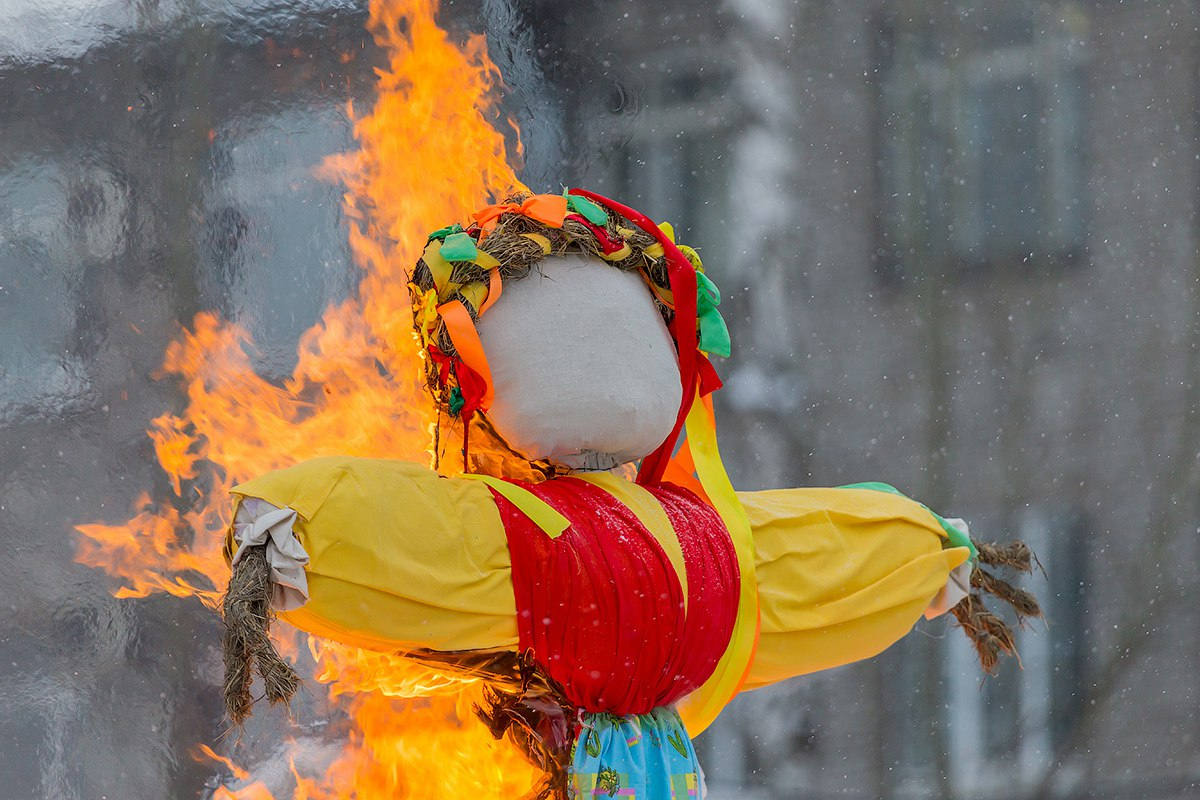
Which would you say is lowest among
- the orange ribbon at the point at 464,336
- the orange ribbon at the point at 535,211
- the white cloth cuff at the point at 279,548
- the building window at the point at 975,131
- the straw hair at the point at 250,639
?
the straw hair at the point at 250,639

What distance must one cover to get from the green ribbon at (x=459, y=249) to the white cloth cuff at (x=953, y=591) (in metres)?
0.57

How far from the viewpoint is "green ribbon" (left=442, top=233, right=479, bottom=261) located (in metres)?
1.11

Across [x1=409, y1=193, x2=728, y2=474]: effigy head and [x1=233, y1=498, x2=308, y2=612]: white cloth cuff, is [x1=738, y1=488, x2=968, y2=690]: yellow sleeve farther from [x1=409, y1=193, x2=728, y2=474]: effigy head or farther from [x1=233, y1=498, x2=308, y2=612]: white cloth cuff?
[x1=233, y1=498, x2=308, y2=612]: white cloth cuff

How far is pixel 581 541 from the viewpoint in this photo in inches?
41.6

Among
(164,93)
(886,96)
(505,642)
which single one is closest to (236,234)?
(164,93)

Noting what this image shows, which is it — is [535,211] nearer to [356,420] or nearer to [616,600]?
[616,600]

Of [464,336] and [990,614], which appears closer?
[464,336]

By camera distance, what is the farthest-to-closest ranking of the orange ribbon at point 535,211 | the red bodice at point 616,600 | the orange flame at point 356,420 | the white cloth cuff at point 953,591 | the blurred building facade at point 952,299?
1. the blurred building facade at point 952,299
2. the orange flame at point 356,420
3. the white cloth cuff at point 953,591
4. the orange ribbon at point 535,211
5. the red bodice at point 616,600

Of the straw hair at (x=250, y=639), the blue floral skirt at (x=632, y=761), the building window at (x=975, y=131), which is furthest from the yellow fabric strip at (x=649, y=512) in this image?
the building window at (x=975, y=131)

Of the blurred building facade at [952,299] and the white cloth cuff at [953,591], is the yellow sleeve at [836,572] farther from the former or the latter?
the blurred building facade at [952,299]

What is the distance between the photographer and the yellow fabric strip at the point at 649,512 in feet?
3.57

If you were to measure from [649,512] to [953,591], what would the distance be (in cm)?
35

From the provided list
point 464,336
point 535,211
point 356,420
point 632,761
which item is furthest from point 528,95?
point 632,761

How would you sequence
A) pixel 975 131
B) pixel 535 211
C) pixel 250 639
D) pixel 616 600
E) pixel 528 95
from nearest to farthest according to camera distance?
pixel 250 639 → pixel 616 600 → pixel 535 211 → pixel 528 95 → pixel 975 131
